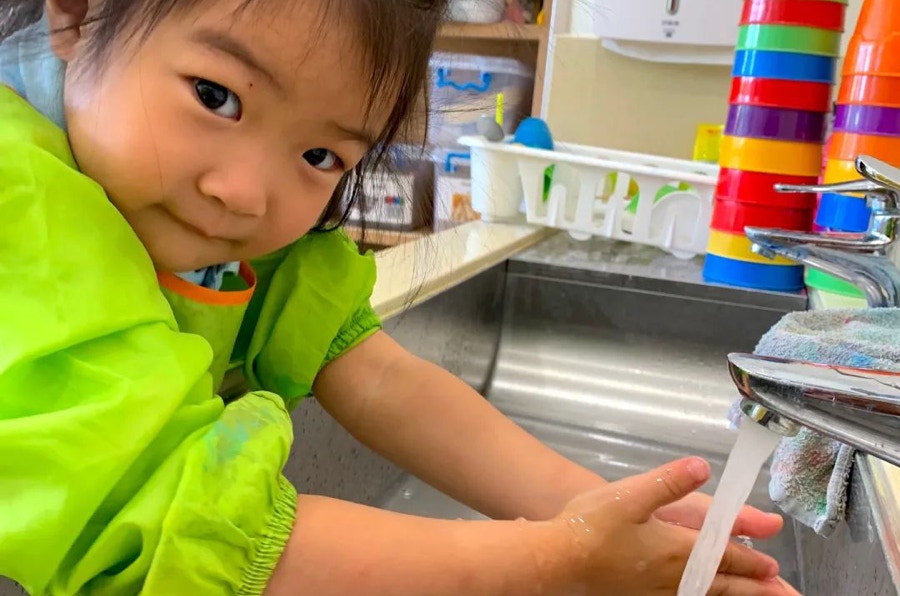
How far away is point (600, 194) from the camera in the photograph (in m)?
1.15

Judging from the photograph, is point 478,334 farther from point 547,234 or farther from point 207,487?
point 207,487

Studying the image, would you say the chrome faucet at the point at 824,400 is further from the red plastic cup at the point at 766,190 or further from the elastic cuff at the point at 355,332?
the red plastic cup at the point at 766,190

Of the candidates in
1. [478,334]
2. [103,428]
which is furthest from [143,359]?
[478,334]

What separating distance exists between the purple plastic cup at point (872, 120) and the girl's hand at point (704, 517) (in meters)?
0.51

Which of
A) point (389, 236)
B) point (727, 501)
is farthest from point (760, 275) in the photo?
point (727, 501)

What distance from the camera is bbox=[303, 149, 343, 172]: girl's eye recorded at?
16.5 inches

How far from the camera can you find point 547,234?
1.27 m

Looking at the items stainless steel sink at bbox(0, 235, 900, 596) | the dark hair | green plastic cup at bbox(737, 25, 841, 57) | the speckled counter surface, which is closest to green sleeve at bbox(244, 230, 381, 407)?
the dark hair

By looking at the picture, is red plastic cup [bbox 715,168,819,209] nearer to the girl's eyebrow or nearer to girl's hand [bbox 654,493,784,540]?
girl's hand [bbox 654,493,784,540]

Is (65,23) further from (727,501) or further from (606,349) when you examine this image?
(606,349)

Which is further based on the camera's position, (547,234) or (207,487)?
(547,234)

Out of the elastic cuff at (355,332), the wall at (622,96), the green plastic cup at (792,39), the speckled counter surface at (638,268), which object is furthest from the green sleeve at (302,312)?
the wall at (622,96)

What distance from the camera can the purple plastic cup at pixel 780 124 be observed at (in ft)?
3.18

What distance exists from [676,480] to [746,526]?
94mm
